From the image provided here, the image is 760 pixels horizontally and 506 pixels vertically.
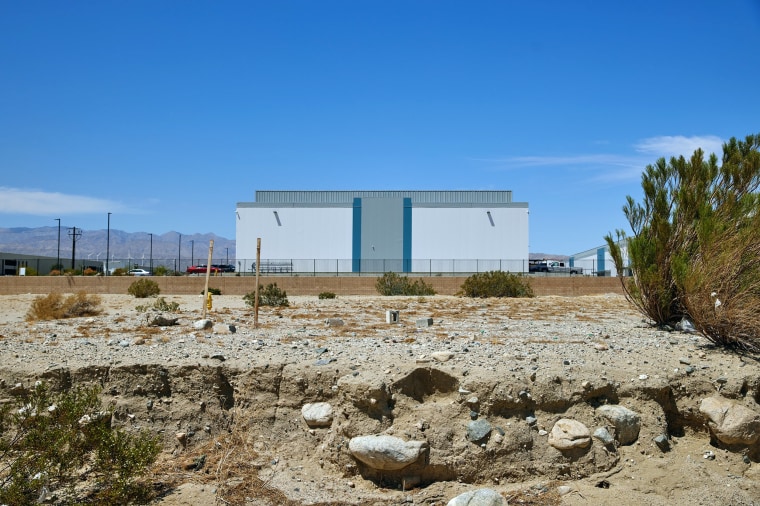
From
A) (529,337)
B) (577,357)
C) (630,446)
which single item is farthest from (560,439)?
(529,337)

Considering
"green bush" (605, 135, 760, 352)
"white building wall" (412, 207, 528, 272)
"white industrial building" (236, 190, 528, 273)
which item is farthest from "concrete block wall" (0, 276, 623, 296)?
"green bush" (605, 135, 760, 352)

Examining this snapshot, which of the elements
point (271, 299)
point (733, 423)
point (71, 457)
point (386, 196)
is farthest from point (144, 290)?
point (386, 196)

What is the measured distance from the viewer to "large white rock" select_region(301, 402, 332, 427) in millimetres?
8195

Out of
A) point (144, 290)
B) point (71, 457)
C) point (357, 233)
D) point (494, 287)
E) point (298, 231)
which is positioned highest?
point (298, 231)

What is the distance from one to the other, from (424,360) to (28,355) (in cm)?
581

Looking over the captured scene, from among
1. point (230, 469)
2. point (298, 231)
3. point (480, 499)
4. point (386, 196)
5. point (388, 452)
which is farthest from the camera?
point (386, 196)

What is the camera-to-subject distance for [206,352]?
9.75m

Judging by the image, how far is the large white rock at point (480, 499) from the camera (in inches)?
271

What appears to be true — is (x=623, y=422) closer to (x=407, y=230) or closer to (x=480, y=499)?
(x=480, y=499)

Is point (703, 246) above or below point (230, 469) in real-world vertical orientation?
above

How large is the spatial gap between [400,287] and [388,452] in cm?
2723

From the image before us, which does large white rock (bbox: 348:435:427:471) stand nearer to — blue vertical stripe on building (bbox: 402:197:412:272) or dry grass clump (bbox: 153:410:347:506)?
dry grass clump (bbox: 153:410:347:506)

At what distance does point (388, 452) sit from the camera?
295 inches

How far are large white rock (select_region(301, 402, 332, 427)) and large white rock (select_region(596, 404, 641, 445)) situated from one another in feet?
10.7
